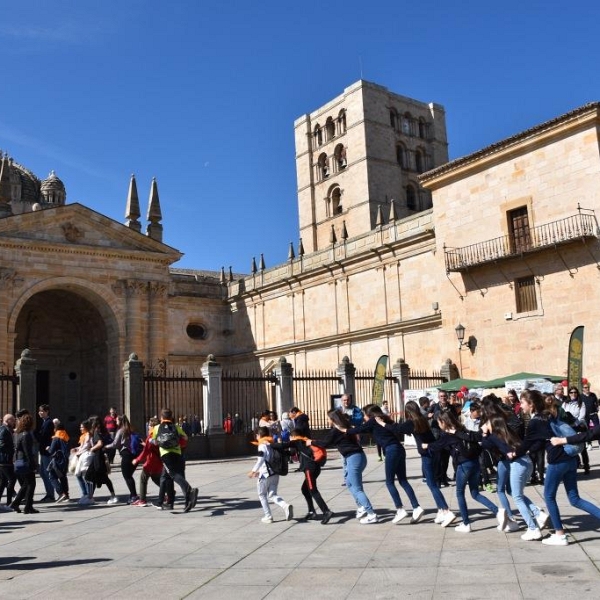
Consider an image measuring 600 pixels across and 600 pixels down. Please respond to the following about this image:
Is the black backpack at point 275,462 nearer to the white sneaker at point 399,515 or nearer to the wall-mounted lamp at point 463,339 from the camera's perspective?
the white sneaker at point 399,515

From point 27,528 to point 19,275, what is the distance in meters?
22.7

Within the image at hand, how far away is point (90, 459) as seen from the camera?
12.0 m

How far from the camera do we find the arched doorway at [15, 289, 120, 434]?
1355 inches

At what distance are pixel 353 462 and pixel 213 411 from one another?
12.5 metres

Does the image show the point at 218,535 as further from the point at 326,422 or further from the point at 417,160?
the point at 417,160

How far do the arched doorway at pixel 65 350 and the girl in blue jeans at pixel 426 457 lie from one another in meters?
27.2

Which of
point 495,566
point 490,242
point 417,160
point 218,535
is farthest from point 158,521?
point 417,160

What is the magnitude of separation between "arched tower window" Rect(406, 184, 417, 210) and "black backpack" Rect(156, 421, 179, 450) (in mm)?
47075

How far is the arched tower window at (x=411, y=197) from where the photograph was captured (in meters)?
55.6

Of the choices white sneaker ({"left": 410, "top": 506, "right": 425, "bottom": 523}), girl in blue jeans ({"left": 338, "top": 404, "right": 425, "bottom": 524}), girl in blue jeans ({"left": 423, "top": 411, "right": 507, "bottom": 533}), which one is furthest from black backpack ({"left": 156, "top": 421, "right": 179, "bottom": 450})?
girl in blue jeans ({"left": 423, "top": 411, "right": 507, "bottom": 533})

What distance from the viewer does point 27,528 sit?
9.94m

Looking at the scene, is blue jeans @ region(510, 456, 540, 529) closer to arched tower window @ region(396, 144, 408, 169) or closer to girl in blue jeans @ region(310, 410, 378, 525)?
girl in blue jeans @ region(310, 410, 378, 525)

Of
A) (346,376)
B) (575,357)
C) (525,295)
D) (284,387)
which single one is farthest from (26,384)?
(525,295)

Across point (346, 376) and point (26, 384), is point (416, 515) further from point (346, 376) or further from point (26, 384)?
point (346, 376)
